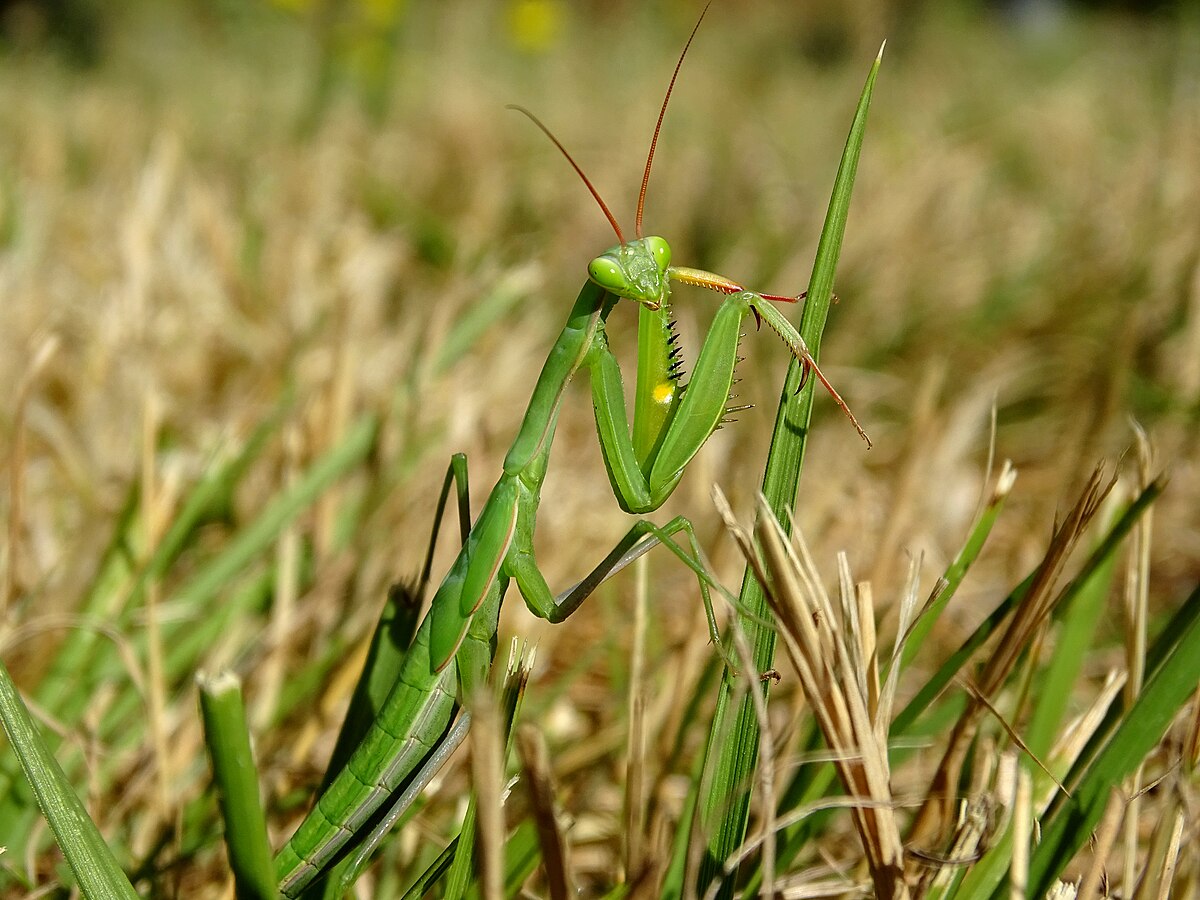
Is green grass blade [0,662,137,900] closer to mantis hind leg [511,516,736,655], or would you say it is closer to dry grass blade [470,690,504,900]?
dry grass blade [470,690,504,900]

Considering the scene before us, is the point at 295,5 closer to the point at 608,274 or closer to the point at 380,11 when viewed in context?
the point at 380,11

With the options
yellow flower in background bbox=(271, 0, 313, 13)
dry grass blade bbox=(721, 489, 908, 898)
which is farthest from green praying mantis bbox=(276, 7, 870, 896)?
yellow flower in background bbox=(271, 0, 313, 13)

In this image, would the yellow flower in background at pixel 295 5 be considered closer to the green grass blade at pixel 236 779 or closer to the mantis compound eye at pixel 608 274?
the mantis compound eye at pixel 608 274

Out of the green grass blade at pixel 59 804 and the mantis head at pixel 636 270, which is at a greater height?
the mantis head at pixel 636 270

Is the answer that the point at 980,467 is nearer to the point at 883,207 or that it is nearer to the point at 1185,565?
the point at 1185,565

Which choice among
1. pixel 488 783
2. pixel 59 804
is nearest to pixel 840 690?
pixel 488 783

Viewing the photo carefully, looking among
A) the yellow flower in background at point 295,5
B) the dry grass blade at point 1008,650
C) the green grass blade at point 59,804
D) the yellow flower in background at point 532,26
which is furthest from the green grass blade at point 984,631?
the yellow flower in background at point 532,26

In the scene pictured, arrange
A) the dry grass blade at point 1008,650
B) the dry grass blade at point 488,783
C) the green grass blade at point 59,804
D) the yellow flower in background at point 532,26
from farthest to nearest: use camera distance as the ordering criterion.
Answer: the yellow flower in background at point 532,26
the dry grass blade at point 1008,650
the green grass blade at point 59,804
the dry grass blade at point 488,783
